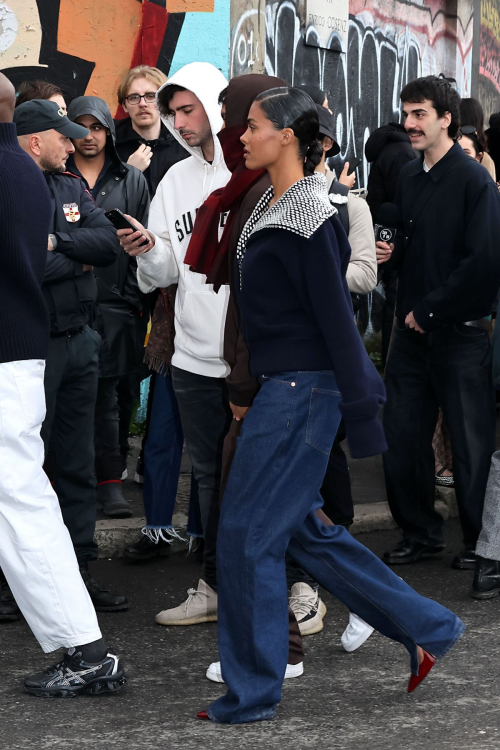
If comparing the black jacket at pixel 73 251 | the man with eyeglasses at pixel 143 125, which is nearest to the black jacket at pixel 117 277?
the man with eyeglasses at pixel 143 125

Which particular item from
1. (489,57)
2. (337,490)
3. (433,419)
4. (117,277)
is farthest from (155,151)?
(489,57)

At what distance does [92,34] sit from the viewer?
801 cm

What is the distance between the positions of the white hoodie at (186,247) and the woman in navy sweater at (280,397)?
107 cm

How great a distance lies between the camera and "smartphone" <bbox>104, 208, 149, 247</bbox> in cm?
477

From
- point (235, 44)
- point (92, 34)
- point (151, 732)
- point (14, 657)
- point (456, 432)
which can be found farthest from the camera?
point (235, 44)

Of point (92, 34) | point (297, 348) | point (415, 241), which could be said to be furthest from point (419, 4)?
point (297, 348)

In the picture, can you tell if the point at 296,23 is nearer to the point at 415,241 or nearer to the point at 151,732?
the point at 415,241

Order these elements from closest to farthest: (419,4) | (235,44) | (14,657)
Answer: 1. (14,657)
2. (235,44)
3. (419,4)

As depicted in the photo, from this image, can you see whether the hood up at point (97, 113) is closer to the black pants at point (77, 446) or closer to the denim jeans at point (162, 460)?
the denim jeans at point (162, 460)

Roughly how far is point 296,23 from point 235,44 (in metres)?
1.37

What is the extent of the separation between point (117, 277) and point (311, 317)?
2833mm

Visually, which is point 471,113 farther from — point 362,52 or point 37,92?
point 362,52

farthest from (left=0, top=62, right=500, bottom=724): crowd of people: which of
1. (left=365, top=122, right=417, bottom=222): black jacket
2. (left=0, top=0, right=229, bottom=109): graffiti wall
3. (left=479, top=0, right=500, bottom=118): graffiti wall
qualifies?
(left=479, top=0, right=500, bottom=118): graffiti wall

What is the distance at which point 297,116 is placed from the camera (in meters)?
3.83
